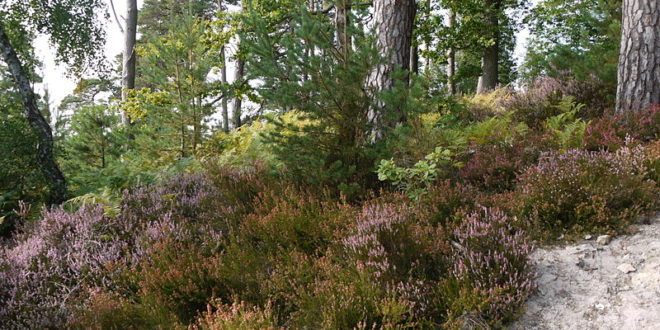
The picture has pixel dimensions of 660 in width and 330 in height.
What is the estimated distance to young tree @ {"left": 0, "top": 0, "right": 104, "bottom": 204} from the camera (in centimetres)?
571

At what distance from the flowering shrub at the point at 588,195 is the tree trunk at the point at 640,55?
269cm

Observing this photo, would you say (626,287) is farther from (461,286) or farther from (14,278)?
(14,278)

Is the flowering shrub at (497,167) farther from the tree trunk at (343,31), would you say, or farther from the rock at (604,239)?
the tree trunk at (343,31)

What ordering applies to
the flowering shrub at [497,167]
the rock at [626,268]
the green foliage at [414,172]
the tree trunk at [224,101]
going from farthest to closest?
the tree trunk at [224,101]
the flowering shrub at [497,167]
the green foliage at [414,172]
the rock at [626,268]

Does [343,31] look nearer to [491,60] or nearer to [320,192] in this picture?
[320,192]

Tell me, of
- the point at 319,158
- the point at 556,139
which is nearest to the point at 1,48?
the point at 319,158

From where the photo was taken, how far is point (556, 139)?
5254 mm

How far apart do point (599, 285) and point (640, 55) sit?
189 inches

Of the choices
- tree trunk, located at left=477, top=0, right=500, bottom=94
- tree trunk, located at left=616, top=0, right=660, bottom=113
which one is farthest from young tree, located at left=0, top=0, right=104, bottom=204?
tree trunk, located at left=477, top=0, right=500, bottom=94

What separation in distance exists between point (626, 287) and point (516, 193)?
137 centimetres

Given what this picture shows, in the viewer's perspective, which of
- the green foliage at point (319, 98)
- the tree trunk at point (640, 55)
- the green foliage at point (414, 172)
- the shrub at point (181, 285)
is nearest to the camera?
the shrub at point (181, 285)

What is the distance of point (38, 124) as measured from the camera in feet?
18.9

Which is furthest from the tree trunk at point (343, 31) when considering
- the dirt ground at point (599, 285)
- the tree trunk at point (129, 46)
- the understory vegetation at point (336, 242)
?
the tree trunk at point (129, 46)

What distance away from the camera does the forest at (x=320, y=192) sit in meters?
3.02
